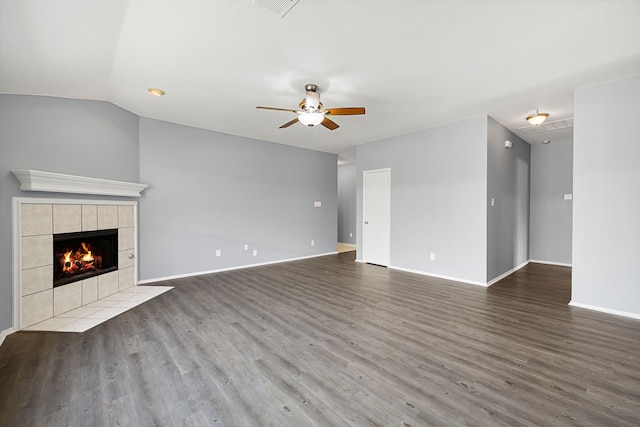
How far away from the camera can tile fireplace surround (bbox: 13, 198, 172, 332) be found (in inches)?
112

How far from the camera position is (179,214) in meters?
4.86

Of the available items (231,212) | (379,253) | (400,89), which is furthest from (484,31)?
(231,212)

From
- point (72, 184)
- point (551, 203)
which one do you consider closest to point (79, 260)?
point (72, 184)

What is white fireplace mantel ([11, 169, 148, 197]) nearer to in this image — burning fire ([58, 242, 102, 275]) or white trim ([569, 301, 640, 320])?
burning fire ([58, 242, 102, 275])

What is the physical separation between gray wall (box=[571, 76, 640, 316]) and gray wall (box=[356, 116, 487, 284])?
1.15 m

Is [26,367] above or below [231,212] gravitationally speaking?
below

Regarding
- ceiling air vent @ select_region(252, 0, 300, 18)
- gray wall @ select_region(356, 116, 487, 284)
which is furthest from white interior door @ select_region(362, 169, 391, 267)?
ceiling air vent @ select_region(252, 0, 300, 18)

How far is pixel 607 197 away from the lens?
3.18 metres

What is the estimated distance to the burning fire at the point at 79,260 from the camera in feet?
11.1

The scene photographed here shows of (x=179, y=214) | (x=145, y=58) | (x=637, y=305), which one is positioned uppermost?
(x=145, y=58)

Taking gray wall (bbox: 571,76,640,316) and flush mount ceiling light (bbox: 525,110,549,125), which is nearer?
gray wall (bbox: 571,76,640,316)

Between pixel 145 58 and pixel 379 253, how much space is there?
16.7ft

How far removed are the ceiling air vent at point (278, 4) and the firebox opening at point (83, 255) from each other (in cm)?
349

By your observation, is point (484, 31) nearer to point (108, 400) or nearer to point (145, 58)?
point (145, 58)
